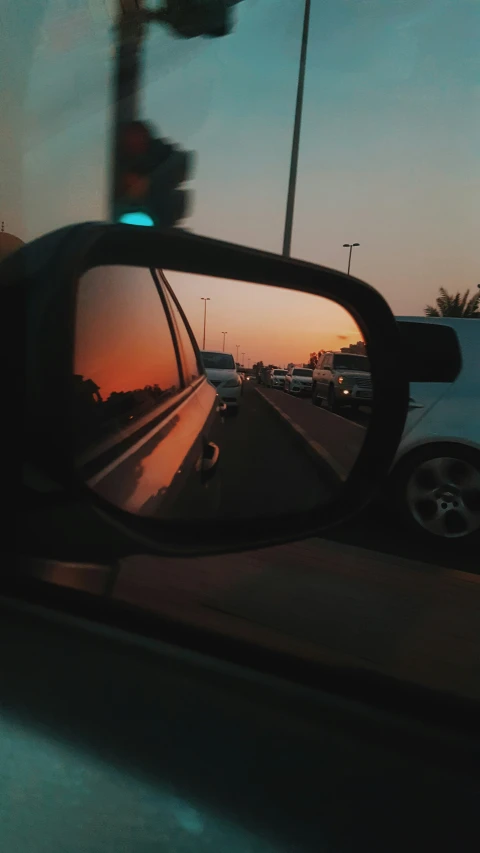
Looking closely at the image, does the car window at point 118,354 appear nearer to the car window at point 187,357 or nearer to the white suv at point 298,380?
the car window at point 187,357

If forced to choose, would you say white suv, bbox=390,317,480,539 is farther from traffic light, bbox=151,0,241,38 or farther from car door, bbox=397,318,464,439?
traffic light, bbox=151,0,241,38

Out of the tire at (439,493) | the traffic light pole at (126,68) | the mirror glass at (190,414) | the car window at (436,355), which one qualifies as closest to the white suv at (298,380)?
the mirror glass at (190,414)

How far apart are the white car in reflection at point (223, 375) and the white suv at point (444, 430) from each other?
9.87 feet

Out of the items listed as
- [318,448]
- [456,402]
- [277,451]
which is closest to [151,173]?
[277,451]

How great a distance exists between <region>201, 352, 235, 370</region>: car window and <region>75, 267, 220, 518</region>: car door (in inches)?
3.1

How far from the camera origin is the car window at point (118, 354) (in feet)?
6.48

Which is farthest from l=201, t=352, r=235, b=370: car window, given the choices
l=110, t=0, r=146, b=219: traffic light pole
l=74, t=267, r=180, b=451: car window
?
l=110, t=0, r=146, b=219: traffic light pole

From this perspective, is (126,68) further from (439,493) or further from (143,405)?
(439,493)

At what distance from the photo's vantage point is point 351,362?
8.96 feet

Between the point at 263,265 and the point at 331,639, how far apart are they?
168 centimetres

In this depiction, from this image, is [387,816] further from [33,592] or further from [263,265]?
[263,265]

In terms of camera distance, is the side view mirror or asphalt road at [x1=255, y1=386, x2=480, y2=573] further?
asphalt road at [x1=255, y1=386, x2=480, y2=573]

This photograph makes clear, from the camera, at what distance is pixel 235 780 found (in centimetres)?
205

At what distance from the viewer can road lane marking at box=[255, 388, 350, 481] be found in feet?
8.82
